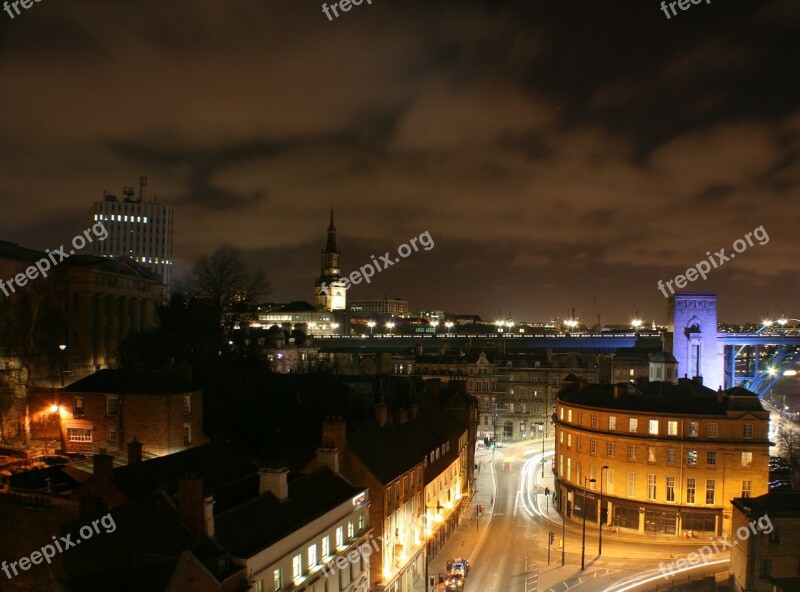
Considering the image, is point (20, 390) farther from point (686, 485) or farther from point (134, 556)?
point (686, 485)

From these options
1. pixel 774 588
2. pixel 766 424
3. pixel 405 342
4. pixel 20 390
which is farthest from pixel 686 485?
pixel 405 342

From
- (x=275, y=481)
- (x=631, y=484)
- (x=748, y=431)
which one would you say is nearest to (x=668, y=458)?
(x=631, y=484)

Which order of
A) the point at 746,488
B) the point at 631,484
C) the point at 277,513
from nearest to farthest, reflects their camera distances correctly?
the point at 277,513 → the point at 746,488 → the point at 631,484

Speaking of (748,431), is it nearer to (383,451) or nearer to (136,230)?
(383,451)

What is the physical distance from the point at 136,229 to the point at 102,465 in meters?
120

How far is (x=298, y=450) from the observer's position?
111 feet

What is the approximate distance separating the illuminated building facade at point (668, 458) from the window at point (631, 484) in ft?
0.22

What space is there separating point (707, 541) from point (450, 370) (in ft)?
161

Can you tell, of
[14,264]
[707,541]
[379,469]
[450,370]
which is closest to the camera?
[379,469]

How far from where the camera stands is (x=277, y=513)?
23.7 metres

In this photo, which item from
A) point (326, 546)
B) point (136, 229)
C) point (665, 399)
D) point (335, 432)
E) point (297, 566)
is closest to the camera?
point (297, 566)

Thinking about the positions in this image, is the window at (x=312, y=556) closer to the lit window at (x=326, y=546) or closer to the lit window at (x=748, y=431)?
the lit window at (x=326, y=546)

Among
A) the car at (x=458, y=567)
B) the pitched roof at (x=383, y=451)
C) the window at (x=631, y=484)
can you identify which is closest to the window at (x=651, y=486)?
the window at (x=631, y=484)

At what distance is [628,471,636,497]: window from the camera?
44.0 m
